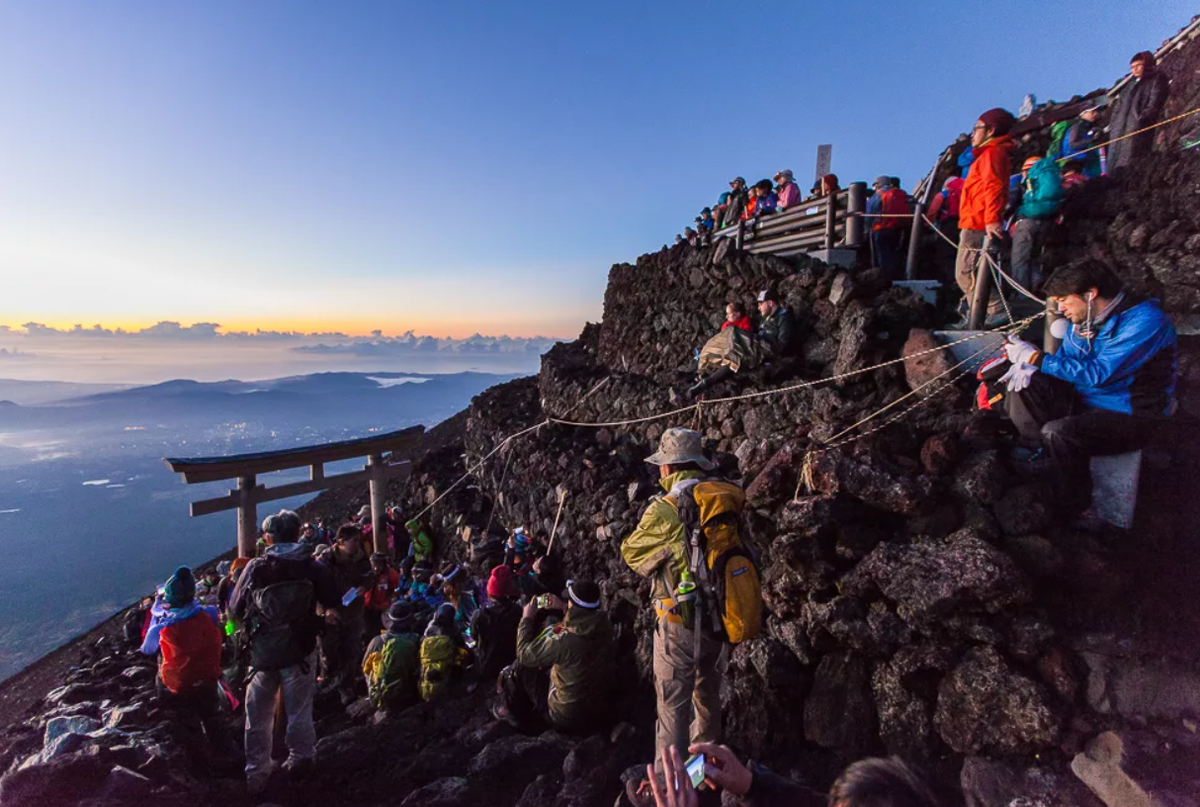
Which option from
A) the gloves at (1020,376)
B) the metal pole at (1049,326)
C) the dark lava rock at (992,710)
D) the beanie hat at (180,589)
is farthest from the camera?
the beanie hat at (180,589)

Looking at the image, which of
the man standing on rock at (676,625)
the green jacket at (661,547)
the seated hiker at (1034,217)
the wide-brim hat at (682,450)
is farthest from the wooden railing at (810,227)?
the green jacket at (661,547)

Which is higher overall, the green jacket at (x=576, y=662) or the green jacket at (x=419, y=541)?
the green jacket at (x=576, y=662)

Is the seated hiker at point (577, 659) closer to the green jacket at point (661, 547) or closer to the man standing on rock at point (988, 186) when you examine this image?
the green jacket at point (661, 547)

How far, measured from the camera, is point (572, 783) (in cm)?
404

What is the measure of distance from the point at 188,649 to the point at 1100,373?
796 centimetres

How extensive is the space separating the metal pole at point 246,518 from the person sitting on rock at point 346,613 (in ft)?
13.2

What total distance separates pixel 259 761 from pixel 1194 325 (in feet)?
30.9

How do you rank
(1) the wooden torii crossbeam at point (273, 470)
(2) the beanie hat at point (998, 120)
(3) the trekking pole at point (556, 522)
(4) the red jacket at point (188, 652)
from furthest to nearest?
(1) the wooden torii crossbeam at point (273, 470), (3) the trekking pole at point (556, 522), (2) the beanie hat at point (998, 120), (4) the red jacket at point (188, 652)

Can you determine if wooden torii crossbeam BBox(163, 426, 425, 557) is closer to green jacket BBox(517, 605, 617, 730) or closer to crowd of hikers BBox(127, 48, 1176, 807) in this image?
crowd of hikers BBox(127, 48, 1176, 807)

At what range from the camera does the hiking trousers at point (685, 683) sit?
12.4 ft

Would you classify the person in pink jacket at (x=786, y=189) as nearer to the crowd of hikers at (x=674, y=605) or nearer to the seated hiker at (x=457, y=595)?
the crowd of hikers at (x=674, y=605)

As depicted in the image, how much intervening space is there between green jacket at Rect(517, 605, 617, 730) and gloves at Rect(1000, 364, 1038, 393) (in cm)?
403

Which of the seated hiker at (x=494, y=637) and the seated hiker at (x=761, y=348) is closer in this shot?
the seated hiker at (x=494, y=637)

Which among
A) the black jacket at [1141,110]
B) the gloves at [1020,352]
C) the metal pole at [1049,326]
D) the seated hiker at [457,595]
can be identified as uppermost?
the black jacket at [1141,110]
